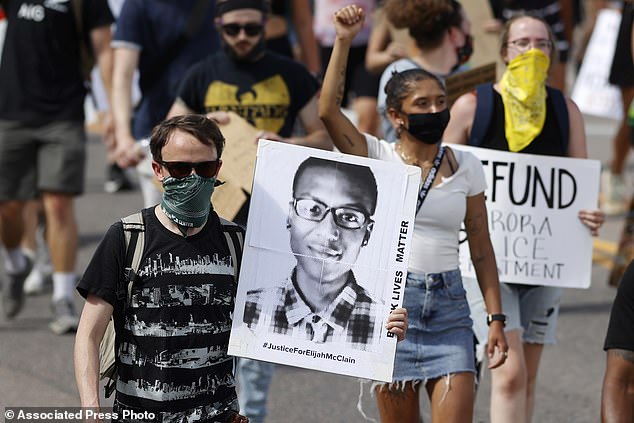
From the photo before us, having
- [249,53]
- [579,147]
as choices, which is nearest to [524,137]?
[579,147]

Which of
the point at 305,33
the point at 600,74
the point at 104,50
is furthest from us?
the point at 600,74

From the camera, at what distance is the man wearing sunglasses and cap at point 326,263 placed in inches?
155

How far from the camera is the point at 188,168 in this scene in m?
3.71

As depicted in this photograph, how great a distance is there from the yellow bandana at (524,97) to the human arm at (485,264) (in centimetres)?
73

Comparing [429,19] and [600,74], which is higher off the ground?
[600,74]

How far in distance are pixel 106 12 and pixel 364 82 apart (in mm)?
1956

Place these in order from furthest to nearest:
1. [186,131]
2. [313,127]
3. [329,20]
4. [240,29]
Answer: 1. [329,20]
2. [313,127]
3. [240,29]
4. [186,131]

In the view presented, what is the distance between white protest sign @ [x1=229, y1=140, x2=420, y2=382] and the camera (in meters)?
3.91

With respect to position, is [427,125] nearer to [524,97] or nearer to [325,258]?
[325,258]

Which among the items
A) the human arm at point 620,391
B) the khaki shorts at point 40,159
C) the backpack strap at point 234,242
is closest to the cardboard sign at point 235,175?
the backpack strap at point 234,242

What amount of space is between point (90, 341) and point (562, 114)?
8.28ft

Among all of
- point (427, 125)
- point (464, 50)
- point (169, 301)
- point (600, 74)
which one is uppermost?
point (600, 74)

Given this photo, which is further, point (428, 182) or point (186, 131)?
point (428, 182)

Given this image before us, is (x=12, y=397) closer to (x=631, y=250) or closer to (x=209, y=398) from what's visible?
(x=209, y=398)
